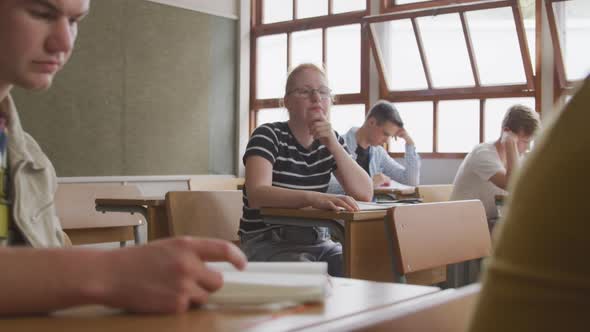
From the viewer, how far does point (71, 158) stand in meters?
6.48

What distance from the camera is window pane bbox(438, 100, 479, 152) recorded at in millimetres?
6293

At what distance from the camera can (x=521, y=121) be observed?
4406mm

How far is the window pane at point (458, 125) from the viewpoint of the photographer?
20.6 feet

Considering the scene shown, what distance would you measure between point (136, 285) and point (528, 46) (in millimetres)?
5822

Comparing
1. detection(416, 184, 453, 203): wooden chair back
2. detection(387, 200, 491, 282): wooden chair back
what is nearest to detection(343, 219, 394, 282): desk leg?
detection(387, 200, 491, 282): wooden chair back

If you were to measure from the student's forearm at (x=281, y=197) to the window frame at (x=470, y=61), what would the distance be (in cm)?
399

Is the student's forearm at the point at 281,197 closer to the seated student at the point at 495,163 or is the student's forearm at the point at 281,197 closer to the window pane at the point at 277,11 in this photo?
the seated student at the point at 495,163

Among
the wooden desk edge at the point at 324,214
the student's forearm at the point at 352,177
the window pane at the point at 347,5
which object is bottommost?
the wooden desk edge at the point at 324,214

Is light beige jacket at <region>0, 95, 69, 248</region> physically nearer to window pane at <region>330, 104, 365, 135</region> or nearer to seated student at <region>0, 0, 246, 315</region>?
seated student at <region>0, 0, 246, 315</region>

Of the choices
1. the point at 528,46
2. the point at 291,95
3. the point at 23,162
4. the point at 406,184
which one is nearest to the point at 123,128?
the point at 406,184

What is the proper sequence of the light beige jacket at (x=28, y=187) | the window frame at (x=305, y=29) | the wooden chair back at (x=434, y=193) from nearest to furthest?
the light beige jacket at (x=28, y=187)
the wooden chair back at (x=434, y=193)
the window frame at (x=305, y=29)

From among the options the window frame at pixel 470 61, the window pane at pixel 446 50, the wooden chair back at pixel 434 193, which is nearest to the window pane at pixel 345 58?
the window frame at pixel 470 61

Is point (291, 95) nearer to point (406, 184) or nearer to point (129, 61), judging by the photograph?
A: point (406, 184)

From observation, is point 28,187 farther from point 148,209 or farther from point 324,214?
point 148,209
